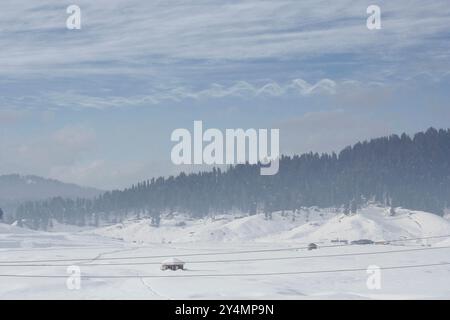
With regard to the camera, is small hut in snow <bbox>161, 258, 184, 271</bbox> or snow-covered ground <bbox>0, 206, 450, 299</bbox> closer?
snow-covered ground <bbox>0, 206, 450, 299</bbox>

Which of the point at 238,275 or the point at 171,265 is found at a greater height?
the point at 171,265

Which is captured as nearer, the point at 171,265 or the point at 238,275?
the point at 238,275

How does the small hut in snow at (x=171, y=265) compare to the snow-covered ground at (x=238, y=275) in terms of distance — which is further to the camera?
the small hut in snow at (x=171, y=265)

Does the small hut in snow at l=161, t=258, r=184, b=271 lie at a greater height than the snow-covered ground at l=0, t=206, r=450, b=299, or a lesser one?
greater

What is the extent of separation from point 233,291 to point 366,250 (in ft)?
194

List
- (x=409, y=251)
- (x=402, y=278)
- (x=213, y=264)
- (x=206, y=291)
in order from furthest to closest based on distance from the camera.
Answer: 1. (x=409, y=251)
2. (x=213, y=264)
3. (x=402, y=278)
4. (x=206, y=291)

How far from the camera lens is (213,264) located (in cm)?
9338

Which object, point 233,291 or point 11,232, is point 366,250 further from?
point 11,232

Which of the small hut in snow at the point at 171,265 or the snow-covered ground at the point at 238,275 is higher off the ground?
the small hut in snow at the point at 171,265
